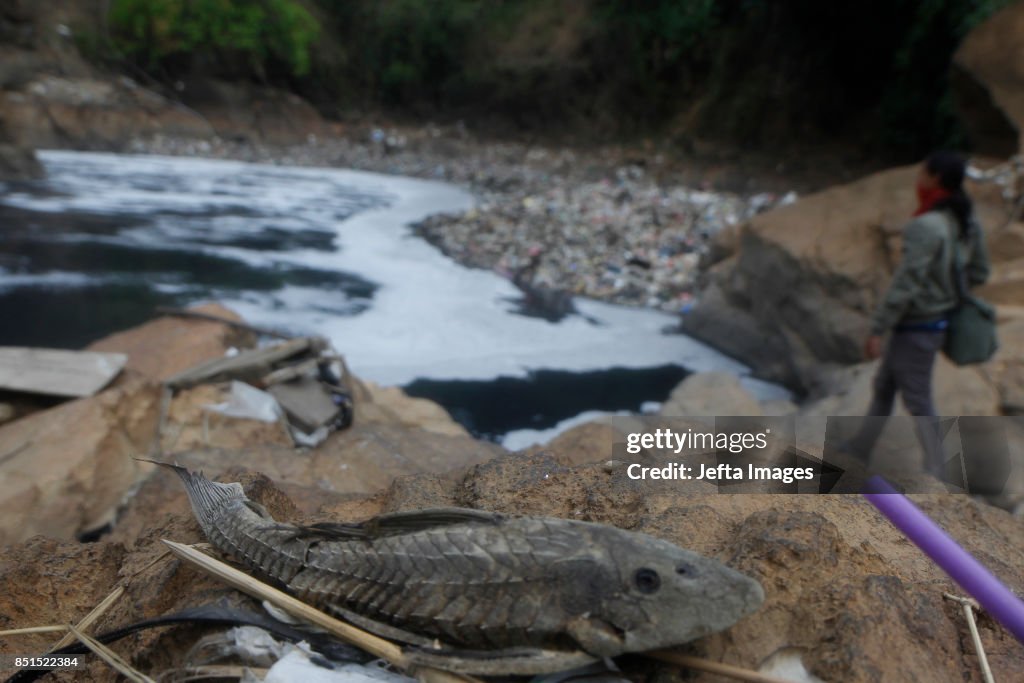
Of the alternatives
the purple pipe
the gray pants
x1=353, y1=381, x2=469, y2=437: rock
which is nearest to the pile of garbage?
x1=353, y1=381, x2=469, y2=437: rock

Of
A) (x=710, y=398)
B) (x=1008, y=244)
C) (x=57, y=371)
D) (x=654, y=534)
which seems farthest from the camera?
(x=1008, y=244)

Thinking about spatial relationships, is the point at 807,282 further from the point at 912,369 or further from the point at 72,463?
the point at 72,463

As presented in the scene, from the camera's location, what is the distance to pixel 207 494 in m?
1.40

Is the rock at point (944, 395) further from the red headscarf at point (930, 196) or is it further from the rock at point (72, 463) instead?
the rock at point (72, 463)

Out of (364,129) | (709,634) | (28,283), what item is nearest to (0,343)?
(28,283)

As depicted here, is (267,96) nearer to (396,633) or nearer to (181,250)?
(181,250)

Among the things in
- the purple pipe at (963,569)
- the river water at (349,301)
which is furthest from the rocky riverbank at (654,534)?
the river water at (349,301)

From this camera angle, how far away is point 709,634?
3.12 ft

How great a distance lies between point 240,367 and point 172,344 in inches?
28.0

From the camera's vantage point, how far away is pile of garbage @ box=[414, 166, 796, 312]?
25.0 feet

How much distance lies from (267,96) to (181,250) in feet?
45.7

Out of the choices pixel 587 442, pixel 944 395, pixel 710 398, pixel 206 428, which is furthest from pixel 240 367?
pixel 944 395

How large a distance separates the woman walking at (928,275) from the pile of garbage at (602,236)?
14.4ft

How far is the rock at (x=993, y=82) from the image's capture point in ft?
21.7
